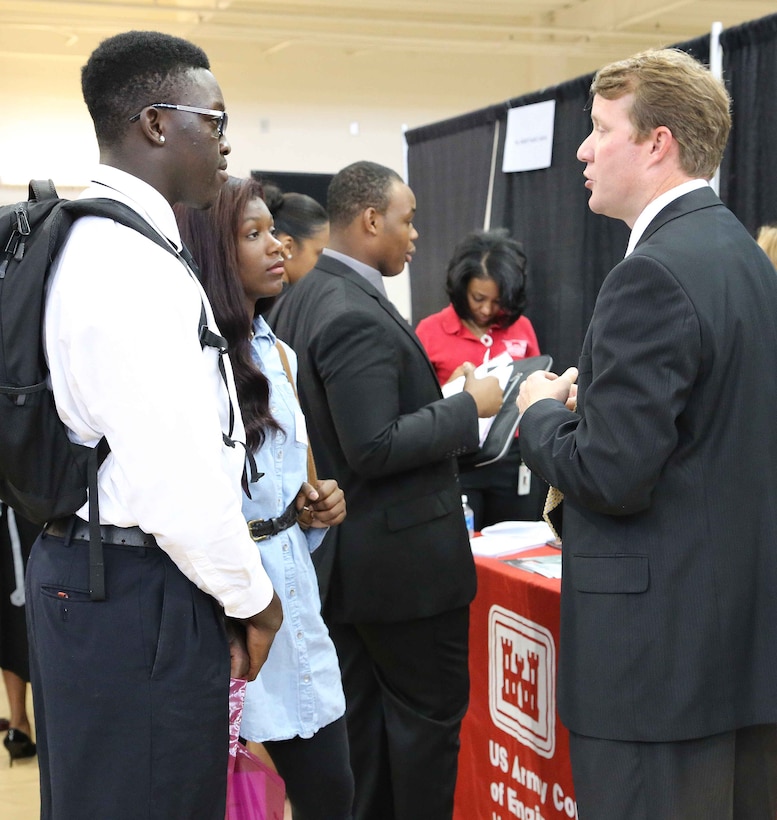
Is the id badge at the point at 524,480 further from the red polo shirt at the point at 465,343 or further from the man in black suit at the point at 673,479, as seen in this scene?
the man in black suit at the point at 673,479

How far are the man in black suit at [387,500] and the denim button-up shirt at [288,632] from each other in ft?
1.13

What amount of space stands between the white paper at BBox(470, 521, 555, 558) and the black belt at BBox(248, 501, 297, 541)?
0.89 m

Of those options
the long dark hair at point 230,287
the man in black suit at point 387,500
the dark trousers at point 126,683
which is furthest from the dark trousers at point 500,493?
the dark trousers at point 126,683

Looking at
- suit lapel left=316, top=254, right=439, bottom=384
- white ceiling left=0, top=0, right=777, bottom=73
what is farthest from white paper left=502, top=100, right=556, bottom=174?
white ceiling left=0, top=0, right=777, bottom=73

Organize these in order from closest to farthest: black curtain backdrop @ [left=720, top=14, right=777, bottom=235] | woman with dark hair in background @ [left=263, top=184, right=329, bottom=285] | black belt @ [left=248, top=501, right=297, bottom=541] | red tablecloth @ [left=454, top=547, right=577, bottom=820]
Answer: black belt @ [left=248, top=501, right=297, bottom=541], red tablecloth @ [left=454, top=547, right=577, bottom=820], black curtain backdrop @ [left=720, top=14, right=777, bottom=235], woman with dark hair in background @ [left=263, top=184, right=329, bottom=285]

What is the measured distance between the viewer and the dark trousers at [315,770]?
5.51ft

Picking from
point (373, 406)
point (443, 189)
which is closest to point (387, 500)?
point (373, 406)

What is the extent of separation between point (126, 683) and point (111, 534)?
0.59 ft

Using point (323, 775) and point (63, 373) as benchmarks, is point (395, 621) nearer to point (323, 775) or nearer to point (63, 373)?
point (323, 775)

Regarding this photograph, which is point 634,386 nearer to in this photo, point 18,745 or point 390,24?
point 18,745

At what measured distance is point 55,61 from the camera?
24.4ft

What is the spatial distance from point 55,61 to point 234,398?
7090 mm

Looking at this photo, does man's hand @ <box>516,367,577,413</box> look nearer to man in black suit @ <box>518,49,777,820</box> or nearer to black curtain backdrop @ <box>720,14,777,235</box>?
man in black suit @ <box>518,49,777,820</box>

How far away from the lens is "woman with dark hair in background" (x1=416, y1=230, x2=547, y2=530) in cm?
380
